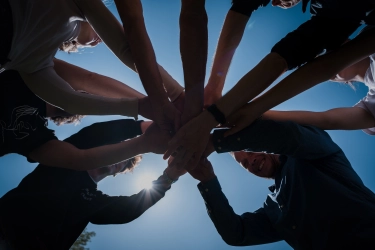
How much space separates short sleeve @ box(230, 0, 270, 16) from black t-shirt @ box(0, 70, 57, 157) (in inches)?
60.7

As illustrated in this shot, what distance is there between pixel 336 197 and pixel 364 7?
1.16 metres

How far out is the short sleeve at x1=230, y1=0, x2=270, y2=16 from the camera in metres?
1.65

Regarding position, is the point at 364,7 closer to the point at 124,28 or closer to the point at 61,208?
the point at 124,28

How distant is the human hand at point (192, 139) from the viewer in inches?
62.7

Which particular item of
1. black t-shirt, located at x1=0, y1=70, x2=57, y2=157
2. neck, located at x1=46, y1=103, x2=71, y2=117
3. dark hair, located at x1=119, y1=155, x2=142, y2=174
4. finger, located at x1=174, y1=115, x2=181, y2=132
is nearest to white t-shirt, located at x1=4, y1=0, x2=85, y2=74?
black t-shirt, located at x1=0, y1=70, x2=57, y2=157

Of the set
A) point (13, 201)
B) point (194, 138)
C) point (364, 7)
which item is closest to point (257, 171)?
point (194, 138)

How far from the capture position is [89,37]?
2.08 metres

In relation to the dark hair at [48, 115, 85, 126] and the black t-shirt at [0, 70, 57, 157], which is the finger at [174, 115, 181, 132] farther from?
the dark hair at [48, 115, 85, 126]

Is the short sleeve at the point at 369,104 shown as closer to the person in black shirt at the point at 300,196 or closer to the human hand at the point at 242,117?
the person in black shirt at the point at 300,196

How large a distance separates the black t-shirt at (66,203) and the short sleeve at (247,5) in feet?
3.72

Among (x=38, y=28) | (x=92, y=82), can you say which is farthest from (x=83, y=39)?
(x=38, y=28)

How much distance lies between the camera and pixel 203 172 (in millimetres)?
2100

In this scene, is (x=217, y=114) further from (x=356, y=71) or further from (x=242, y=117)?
(x=356, y=71)

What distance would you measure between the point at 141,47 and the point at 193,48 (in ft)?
1.12
